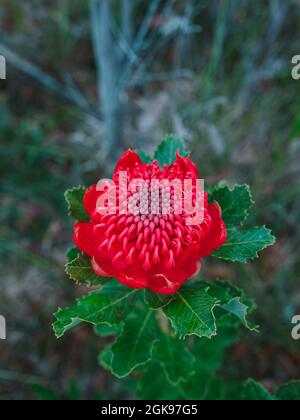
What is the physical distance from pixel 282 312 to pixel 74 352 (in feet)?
5.89

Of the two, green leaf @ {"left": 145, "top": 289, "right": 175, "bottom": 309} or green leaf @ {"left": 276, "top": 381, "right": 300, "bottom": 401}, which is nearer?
green leaf @ {"left": 145, "top": 289, "right": 175, "bottom": 309}

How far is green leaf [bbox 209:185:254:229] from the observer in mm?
1966

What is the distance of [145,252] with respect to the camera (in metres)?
1.63

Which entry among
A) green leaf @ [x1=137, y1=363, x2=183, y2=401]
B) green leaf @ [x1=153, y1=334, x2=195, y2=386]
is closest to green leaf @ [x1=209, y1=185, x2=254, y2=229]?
green leaf @ [x1=153, y1=334, x2=195, y2=386]

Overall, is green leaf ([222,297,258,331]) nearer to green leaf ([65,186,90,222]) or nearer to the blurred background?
green leaf ([65,186,90,222])

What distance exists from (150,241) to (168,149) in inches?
25.5

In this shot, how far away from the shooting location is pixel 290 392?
88.5 inches

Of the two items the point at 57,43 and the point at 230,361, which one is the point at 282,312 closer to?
the point at 230,361

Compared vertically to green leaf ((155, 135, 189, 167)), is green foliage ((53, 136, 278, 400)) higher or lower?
lower

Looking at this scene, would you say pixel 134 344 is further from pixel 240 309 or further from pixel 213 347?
pixel 213 347

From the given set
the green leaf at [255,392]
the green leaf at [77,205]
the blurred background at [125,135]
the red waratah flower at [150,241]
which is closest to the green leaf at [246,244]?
the red waratah flower at [150,241]

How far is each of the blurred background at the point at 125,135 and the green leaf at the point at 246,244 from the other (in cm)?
169

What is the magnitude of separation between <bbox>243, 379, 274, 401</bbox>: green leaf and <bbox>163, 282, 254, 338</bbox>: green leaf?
2.09 feet

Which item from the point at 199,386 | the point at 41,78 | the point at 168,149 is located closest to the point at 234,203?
the point at 168,149
